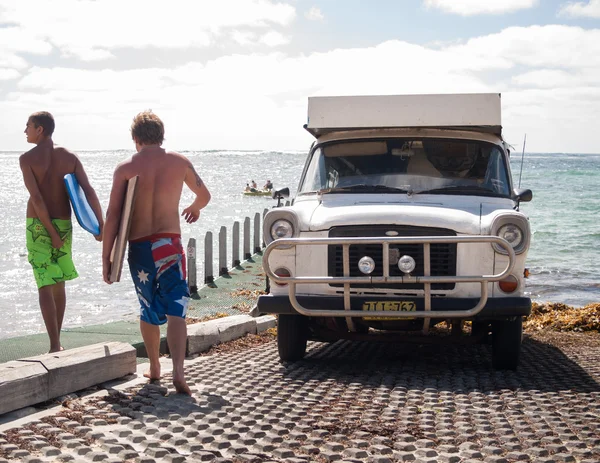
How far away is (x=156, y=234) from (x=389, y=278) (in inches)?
81.5

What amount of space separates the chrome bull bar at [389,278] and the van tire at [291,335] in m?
0.56

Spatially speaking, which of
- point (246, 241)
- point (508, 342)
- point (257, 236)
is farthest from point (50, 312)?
point (257, 236)

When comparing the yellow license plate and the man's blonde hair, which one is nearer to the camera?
the man's blonde hair

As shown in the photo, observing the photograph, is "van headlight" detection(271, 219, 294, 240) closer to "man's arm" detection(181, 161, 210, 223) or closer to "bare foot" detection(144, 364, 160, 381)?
"man's arm" detection(181, 161, 210, 223)

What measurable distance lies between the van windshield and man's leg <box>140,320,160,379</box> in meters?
2.79

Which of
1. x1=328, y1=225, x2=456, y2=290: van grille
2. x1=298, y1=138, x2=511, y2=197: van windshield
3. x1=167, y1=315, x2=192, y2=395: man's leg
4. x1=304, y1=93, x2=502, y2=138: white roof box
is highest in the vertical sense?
x1=304, y1=93, x2=502, y2=138: white roof box

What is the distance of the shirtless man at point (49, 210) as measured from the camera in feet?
24.8

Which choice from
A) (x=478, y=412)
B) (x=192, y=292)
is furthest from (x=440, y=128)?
(x=192, y=292)

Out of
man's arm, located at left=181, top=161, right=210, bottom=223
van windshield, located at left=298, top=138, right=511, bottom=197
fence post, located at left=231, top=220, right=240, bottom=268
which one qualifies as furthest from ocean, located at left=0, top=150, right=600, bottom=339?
man's arm, located at left=181, top=161, right=210, bottom=223

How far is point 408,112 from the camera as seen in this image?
9.09 meters

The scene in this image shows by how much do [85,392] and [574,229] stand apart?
108 ft

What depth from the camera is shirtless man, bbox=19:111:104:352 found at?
24.8ft

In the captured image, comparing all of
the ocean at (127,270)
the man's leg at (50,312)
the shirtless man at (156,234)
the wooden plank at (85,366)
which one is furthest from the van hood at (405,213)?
the ocean at (127,270)

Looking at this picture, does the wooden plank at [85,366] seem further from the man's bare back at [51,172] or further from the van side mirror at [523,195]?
the van side mirror at [523,195]
